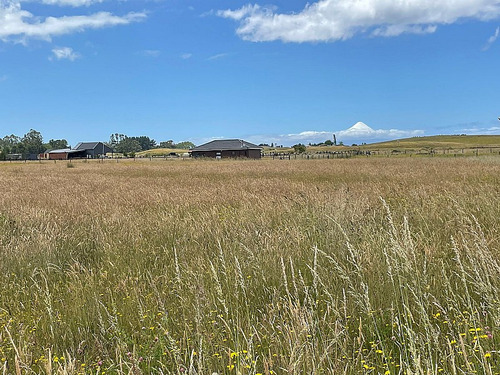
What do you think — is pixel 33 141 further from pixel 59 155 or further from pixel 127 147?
pixel 59 155

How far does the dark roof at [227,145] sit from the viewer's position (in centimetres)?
7675

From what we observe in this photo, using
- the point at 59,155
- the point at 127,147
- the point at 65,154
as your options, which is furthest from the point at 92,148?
the point at 127,147

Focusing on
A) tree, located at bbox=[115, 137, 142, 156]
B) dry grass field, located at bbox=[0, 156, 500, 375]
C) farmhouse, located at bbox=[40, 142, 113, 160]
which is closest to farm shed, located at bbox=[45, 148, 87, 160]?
farmhouse, located at bbox=[40, 142, 113, 160]

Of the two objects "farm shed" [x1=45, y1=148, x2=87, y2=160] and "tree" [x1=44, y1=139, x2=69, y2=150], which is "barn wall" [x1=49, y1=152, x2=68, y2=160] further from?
"tree" [x1=44, y1=139, x2=69, y2=150]

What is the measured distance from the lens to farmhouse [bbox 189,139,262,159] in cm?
7564

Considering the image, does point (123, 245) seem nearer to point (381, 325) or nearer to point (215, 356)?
point (215, 356)

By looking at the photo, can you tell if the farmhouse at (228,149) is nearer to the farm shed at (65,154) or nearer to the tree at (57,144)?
the farm shed at (65,154)

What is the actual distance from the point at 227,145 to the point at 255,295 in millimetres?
77438

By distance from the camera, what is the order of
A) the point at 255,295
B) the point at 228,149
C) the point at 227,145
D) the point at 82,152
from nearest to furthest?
the point at 255,295
the point at 228,149
the point at 227,145
the point at 82,152

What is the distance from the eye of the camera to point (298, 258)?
12.6 ft

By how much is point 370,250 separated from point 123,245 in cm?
349

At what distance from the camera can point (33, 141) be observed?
513 ft

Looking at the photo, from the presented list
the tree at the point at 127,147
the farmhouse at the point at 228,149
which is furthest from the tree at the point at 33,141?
the farmhouse at the point at 228,149

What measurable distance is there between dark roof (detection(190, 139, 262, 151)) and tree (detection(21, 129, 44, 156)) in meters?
107
